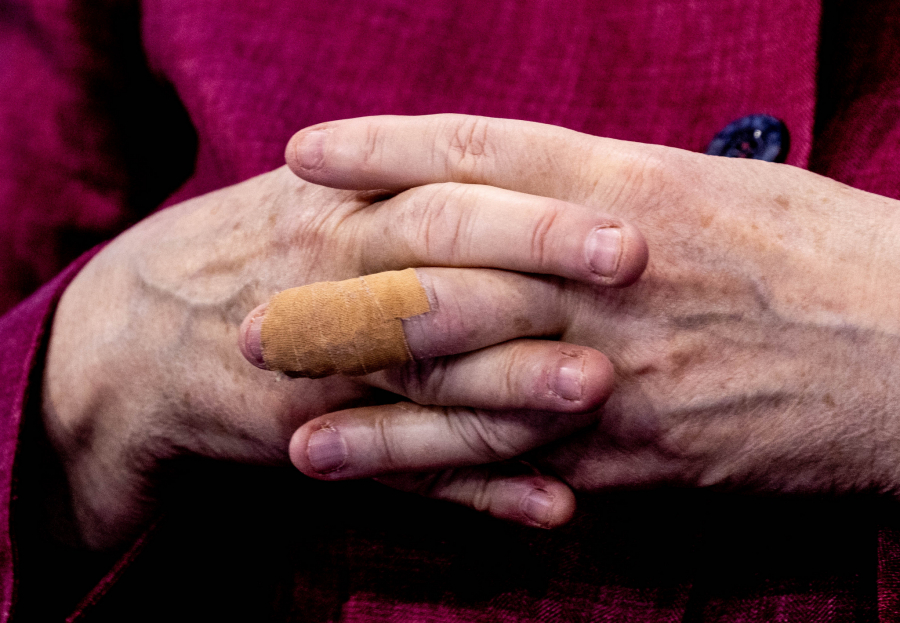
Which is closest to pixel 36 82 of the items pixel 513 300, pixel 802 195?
pixel 513 300

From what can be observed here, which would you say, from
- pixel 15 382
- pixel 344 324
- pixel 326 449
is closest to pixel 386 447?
pixel 326 449

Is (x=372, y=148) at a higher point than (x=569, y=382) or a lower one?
higher

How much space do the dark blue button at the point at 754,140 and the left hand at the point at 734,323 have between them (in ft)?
0.46

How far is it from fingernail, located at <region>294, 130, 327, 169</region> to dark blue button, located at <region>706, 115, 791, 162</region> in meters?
0.53

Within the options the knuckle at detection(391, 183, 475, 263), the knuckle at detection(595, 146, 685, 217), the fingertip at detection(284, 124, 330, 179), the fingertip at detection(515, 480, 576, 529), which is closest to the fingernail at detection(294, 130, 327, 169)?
the fingertip at detection(284, 124, 330, 179)

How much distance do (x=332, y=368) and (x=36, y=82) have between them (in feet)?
3.39

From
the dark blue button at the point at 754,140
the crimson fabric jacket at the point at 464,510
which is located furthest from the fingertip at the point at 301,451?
the dark blue button at the point at 754,140

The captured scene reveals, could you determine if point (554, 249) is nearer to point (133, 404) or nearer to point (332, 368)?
point (332, 368)

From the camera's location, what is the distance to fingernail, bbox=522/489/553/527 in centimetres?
74

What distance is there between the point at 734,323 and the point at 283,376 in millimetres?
517

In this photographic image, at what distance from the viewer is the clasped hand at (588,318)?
68cm

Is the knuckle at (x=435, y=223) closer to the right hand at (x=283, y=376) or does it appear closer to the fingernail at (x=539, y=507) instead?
the right hand at (x=283, y=376)

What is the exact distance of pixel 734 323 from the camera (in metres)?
0.71

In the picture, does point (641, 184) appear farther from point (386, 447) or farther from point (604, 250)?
point (386, 447)
